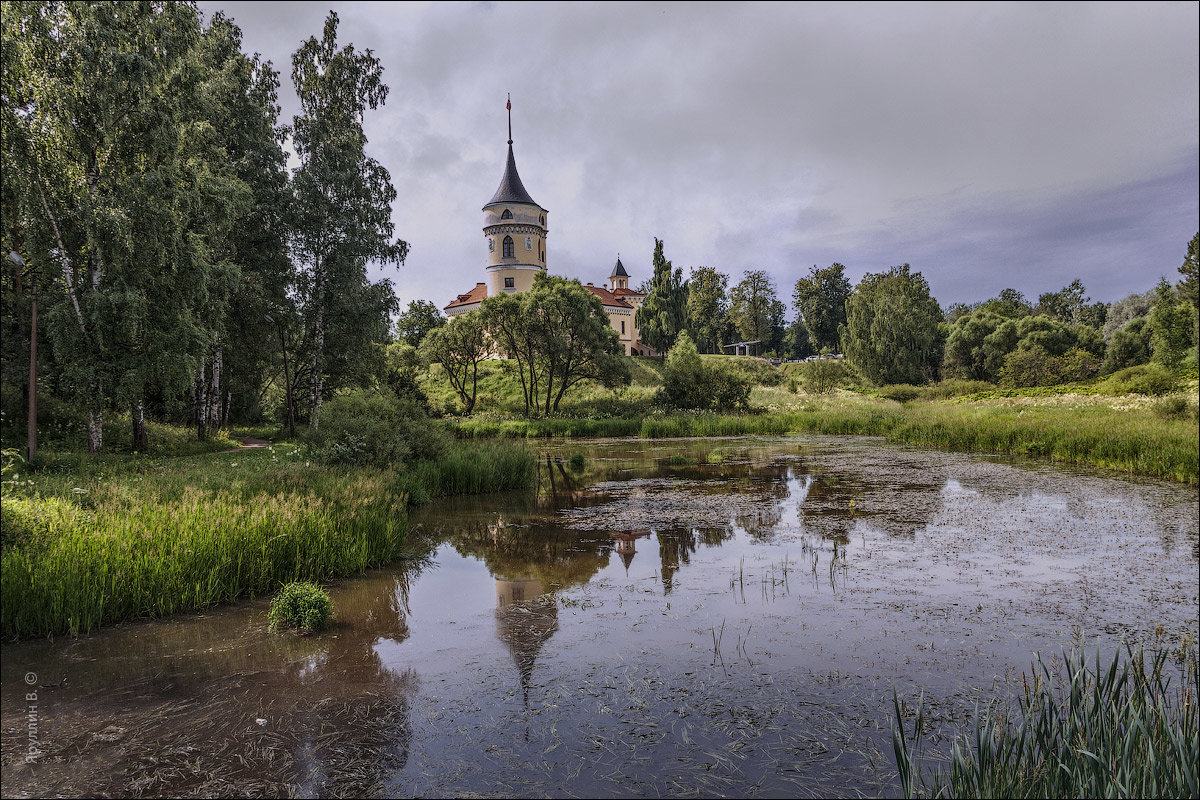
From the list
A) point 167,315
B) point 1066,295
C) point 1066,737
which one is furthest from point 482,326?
point 1066,295

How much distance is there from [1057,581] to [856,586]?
8.16 feet

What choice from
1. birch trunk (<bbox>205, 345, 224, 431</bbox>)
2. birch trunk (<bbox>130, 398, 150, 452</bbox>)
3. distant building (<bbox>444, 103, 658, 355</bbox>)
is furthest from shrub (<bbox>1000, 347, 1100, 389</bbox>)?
birch trunk (<bbox>130, 398, 150, 452</bbox>)

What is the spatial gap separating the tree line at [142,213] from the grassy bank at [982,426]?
36.8ft

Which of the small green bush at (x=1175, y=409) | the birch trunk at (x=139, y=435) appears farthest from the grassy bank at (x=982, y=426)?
the birch trunk at (x=139, y=435)

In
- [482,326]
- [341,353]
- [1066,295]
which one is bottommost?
[341,353]

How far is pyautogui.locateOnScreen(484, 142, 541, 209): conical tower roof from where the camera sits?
5838 centimetres

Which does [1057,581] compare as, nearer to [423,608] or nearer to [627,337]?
[423,608]

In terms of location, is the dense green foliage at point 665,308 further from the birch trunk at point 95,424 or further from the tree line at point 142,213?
the birch trunk at point 95,424

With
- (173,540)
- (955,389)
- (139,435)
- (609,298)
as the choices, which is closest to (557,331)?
(139,435)

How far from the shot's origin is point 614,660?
6051 millimetres

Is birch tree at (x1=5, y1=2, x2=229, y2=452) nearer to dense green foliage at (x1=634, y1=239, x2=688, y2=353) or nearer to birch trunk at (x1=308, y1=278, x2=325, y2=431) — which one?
birch trunk at (x1=308, y1=278, x2=325, y2=431)

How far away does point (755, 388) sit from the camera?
4909cm

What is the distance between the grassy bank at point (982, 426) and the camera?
15.9 metres

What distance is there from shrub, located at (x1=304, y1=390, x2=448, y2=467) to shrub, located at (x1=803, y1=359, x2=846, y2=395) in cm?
3687
